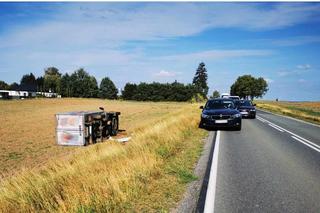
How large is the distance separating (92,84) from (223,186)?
5421 inches

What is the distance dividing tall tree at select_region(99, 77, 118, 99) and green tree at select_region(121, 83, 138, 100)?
10.5 metres

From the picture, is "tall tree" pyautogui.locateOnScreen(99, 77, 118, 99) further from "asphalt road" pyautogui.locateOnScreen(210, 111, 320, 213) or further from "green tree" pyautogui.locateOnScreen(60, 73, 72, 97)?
"asphalt road" pyautogui.locateOnScreen(210, 111, 320, 213)

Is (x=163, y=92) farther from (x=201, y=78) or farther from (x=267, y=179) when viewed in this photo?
(x=267, y=179)

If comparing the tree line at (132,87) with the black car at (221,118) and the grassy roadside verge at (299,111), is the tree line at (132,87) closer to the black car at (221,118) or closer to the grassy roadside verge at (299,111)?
the grassy roadside verge at (299,111)

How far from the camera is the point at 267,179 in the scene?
756cm

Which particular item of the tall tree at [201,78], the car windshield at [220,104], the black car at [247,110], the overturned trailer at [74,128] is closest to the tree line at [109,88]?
the tall tree at [201,78]

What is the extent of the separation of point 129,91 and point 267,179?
132 metres

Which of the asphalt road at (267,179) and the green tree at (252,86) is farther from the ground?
the green tree at (252,86)

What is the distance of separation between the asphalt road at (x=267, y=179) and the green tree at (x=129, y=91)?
123952 millimetres

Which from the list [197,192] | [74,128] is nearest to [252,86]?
[74,128]

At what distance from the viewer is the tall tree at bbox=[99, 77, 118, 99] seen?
14838 cm

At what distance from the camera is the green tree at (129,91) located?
446 feet

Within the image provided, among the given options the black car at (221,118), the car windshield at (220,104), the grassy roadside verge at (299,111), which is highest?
the car windshield at (220,104)

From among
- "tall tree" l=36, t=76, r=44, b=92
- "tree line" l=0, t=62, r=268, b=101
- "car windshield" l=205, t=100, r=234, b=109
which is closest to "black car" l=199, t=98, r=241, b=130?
"car windshield" l=205, t=100, r=234, b=109
